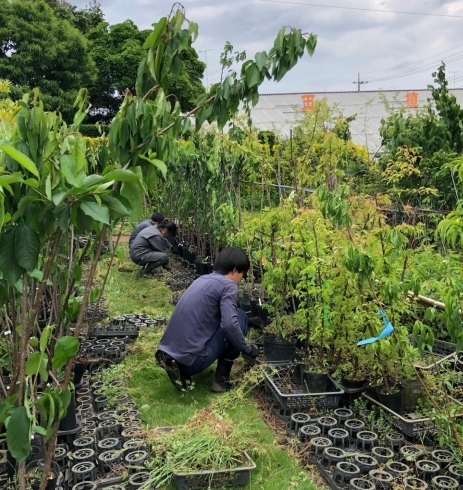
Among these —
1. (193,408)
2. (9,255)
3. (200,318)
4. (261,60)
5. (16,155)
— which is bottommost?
(193,408)

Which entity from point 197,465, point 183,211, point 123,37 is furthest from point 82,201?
point 123,37

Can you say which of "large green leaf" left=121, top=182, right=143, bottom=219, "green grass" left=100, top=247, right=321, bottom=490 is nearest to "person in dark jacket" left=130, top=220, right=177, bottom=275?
"green grass" left=100, top=247, right=321, bottom=490

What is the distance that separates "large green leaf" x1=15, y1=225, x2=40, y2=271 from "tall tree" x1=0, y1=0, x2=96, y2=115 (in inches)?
757

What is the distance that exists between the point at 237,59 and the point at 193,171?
3.66 metres

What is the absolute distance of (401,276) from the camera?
124 inches

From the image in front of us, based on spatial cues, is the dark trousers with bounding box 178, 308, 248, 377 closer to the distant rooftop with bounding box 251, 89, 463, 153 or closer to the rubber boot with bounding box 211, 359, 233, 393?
the rubber boot with bounding box 211, 359, 233, 393

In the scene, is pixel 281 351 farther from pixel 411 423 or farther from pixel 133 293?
pixel 133 293

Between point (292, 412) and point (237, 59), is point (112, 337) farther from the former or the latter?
point (237, 59)

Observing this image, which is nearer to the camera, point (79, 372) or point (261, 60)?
point (261, 60)

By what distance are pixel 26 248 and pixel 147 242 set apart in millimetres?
6590

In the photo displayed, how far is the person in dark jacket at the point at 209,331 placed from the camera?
12.7ft

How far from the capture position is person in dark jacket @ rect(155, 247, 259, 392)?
387 cm

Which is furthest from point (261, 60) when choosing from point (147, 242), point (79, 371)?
point (147, 242)

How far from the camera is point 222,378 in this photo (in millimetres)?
4082
